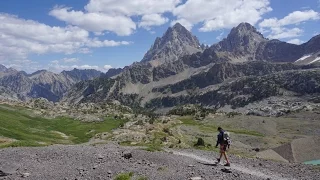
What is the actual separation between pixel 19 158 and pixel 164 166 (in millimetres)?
14907

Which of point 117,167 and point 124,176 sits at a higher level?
point 124,176

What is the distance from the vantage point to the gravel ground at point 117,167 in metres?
29.3

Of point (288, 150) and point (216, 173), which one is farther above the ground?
point (216, 173)

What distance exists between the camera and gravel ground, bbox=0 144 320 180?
96.1ft

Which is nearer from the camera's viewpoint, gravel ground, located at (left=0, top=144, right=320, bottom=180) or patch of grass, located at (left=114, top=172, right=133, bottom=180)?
patch of grass, located at (left=114, top=172, right=133, bottom=180)

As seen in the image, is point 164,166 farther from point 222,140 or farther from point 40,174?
point 40,174

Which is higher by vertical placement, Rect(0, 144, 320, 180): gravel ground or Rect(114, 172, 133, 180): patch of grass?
Rect(114, 172, 133, 180): patch of grass

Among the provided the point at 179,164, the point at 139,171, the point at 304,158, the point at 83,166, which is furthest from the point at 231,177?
the point at 304,158

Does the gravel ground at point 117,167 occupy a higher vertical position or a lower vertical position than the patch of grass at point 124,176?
lower

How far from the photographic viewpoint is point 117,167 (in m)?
31.4

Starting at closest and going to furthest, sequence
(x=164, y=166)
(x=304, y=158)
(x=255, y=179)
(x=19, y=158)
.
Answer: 1. (x=255, y=179)
2. (x=164, y=166)
3. (x=19, y=158)
4. (x=304, y=158)

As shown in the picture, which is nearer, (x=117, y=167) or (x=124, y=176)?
(x=124, y=176)

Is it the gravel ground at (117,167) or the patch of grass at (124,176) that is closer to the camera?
the patch of grass at (124,176)

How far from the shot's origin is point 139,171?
2994 cm
